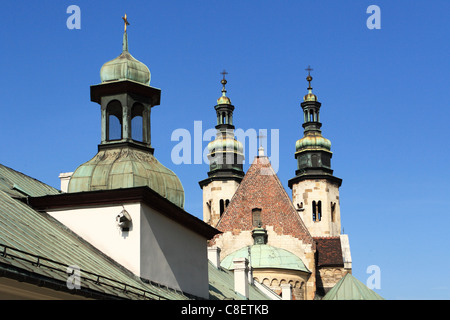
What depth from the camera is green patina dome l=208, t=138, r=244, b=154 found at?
73188mm

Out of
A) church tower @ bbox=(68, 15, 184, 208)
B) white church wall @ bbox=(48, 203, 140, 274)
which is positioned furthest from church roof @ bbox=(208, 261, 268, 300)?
white church wall @ bbox=(48, 203, 140, 274)

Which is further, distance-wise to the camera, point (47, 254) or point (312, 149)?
point (312, 149)

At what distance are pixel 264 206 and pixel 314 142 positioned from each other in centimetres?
1651

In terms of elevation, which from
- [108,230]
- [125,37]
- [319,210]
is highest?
[319,210]

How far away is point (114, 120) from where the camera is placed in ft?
76.5

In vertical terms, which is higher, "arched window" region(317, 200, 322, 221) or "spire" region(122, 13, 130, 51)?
"arched window" region(317, 200, 322, 221)

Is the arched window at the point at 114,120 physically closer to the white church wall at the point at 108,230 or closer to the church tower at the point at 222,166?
the white church wall at the point at 108,230

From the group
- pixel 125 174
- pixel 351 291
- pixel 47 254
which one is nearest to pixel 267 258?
pixel 351 291

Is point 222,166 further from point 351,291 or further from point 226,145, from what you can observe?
point 351,291

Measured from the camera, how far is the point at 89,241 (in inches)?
804

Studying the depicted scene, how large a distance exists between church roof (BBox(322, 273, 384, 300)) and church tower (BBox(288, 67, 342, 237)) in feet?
91.7

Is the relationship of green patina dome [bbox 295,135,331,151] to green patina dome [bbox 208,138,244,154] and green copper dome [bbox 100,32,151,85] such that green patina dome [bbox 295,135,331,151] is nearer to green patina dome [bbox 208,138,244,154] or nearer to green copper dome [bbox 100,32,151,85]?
green patina dome [bbox 208,138,244,154]
